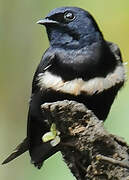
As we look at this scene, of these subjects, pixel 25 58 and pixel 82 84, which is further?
pixel 25 58

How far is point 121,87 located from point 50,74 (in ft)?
0.58

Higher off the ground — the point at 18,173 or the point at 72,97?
the point at 72,97

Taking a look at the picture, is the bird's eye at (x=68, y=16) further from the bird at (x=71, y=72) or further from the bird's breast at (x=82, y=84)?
the bird's breast at (x=82, y=84)

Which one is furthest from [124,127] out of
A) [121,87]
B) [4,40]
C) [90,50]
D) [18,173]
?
[4,40]

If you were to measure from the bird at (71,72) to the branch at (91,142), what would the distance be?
23cm

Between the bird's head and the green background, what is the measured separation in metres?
0.18

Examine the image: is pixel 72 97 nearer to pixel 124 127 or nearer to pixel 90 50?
pixel 90 50

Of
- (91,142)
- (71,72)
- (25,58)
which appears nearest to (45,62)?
(71,72)

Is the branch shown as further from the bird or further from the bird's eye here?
the bird's eye

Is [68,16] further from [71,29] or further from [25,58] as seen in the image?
[25,58]

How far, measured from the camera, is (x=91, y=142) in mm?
1167

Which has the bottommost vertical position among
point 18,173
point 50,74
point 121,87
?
point 18,173

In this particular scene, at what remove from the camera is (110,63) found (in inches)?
57.1

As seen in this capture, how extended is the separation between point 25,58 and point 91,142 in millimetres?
879
